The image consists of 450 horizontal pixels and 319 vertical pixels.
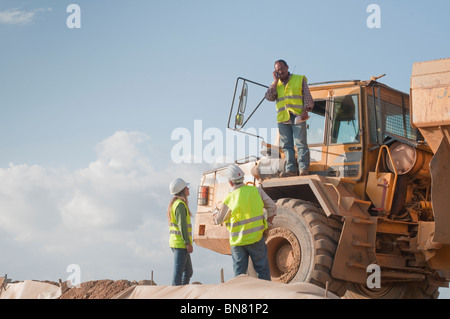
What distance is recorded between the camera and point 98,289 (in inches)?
477

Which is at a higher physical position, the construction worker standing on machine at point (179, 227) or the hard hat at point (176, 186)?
the hard hat at point (176, 186)

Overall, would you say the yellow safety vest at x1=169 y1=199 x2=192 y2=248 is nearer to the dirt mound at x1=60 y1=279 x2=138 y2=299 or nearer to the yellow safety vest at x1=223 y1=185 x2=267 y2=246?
the yellow safety vest at x1=223 y1=185 x2=267 y2=246

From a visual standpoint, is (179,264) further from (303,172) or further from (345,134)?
(345,134)

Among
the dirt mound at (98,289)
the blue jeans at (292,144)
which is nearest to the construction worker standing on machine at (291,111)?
the blue jeans at (292,144)

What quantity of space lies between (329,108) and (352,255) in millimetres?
2401

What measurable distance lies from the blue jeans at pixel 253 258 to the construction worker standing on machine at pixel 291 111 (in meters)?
2.03

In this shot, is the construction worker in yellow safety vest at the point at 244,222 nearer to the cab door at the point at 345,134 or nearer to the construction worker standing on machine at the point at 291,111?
the construction worker standing on machine at the point at 291,111

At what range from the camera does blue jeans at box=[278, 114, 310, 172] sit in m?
9.64

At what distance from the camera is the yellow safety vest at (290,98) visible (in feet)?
32.1

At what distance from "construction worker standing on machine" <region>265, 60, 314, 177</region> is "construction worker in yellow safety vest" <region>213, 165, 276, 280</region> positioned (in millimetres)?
1896

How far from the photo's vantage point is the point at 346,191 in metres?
9.28

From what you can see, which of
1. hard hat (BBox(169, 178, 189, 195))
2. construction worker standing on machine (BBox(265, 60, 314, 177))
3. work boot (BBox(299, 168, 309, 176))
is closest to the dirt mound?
hard hat (BBox(169, 178, 189, 195))

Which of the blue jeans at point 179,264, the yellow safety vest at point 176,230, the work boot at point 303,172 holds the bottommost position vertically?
the blue jeans at point 179,264
